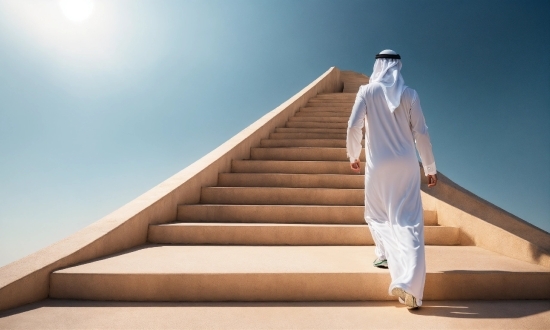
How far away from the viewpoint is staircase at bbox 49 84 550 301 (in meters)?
2.51

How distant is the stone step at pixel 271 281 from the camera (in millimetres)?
2494

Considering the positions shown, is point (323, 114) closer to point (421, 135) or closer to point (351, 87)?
point (421, 135)

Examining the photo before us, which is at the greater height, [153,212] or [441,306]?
[153,212]

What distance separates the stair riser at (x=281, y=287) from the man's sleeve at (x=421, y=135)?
857 mm

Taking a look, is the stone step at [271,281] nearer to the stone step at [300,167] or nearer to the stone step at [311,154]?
the stone step at [300,167]

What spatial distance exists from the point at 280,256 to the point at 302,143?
140 inches

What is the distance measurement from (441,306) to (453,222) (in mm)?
1511

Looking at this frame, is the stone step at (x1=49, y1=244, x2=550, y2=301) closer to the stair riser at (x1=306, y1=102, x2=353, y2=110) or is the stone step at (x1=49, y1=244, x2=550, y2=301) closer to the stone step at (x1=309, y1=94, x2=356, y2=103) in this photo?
the stair riser at (x1=306, y1=102, x2=353, y2=110)

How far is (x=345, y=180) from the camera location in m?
4.80

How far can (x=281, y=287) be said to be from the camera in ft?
8.36

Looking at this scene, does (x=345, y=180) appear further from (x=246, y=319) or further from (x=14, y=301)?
(x=14, y=301)

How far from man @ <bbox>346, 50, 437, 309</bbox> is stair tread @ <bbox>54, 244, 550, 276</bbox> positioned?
0.33 m

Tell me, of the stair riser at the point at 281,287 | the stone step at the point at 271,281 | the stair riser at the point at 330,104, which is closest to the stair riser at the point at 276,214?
the stone step at the point at 271,281

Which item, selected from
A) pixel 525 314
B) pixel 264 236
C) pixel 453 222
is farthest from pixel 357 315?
pixel 453 222
